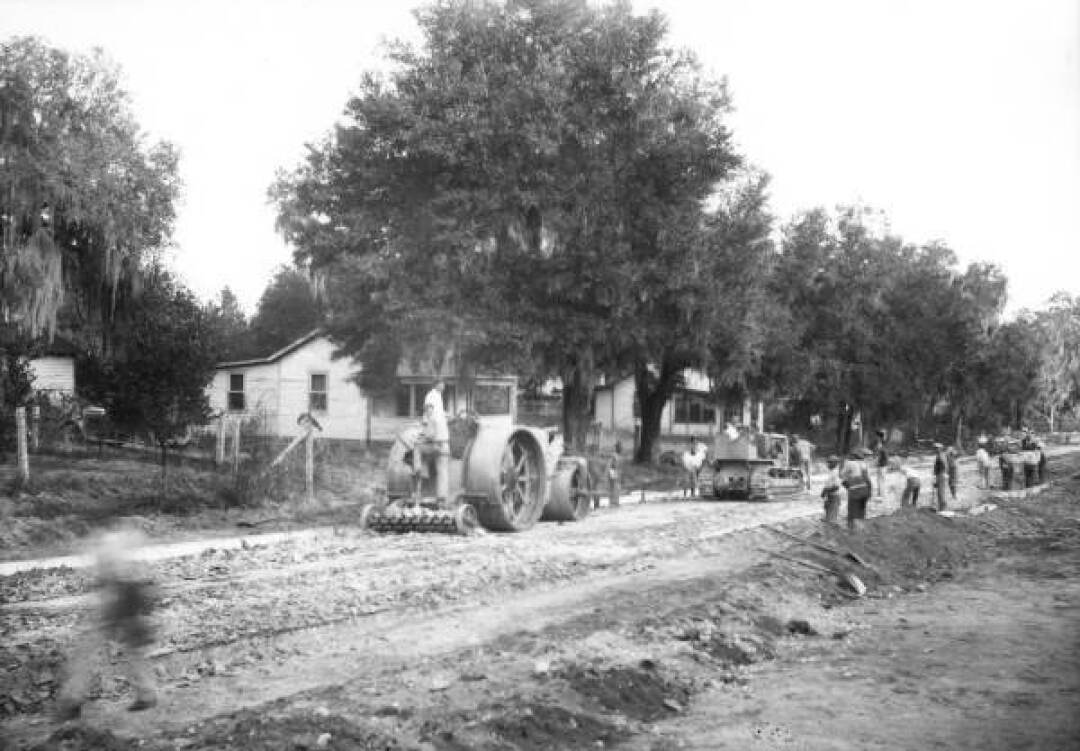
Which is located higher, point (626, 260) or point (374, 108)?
point (374, 108)

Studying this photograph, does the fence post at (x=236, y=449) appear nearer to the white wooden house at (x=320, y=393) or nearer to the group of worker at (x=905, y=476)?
the group of worker at (x=905, y=476)

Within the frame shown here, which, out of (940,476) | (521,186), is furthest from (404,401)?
(940,476)

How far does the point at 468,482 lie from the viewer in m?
16.1

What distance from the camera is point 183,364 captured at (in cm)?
2027

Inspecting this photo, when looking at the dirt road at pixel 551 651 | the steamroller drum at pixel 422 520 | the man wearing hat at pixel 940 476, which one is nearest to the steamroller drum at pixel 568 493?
the steamroller drum at pixel 422 520

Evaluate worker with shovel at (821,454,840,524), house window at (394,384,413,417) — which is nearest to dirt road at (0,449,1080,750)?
worker with shovel at (821,454,840,524)

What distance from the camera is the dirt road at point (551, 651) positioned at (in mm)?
6887

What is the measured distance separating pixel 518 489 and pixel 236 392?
30.0m

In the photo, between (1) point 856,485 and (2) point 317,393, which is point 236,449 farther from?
(2) point 317,393

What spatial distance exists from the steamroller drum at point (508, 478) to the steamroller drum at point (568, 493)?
32.5 inches

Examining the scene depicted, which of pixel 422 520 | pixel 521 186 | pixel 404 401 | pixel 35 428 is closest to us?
pixel 422 520

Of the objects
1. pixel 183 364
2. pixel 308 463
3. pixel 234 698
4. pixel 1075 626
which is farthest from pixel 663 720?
pixel 183 364

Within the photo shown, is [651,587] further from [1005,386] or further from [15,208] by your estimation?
[1005,386]

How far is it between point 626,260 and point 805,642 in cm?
1852
